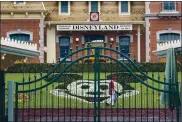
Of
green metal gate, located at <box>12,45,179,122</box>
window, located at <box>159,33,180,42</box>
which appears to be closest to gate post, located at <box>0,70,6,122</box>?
green metal gate, located at <box>12,45,179,122</box>

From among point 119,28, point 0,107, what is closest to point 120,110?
point 0,107

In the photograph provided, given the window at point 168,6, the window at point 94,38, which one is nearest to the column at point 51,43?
the window at point 94,38

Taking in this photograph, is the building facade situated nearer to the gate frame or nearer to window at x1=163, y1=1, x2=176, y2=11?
window at x1=163, y1=1, x2=176, y2=11

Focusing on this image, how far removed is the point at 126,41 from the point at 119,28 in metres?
1.20

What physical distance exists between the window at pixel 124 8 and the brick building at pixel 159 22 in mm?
1930

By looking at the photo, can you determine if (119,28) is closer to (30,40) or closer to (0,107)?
(30,40)

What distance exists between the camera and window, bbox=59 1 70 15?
29.4m

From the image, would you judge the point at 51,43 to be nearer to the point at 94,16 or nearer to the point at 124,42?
the point at 94,16

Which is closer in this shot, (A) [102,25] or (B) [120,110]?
(B) [120,110]

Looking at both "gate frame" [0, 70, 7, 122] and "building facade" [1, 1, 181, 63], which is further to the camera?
"building facade" [1, 1, 181, 63]

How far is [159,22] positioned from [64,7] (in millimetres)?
6610

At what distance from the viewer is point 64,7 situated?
2956 centimetres

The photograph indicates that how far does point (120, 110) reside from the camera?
14.2 meters

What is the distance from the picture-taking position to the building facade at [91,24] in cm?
2769
